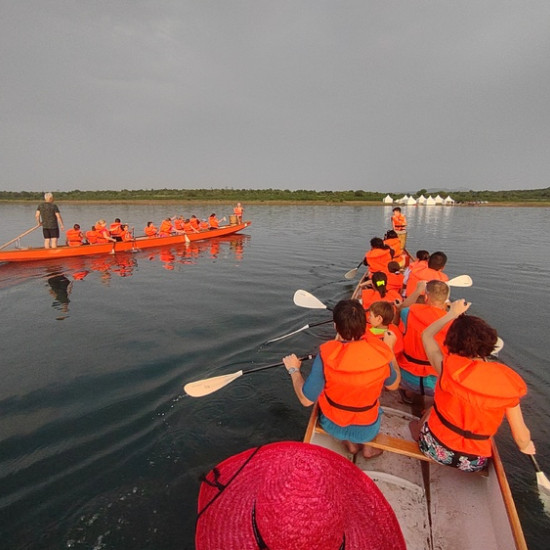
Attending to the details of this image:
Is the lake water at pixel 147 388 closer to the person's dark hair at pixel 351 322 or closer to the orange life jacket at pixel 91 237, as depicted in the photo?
the person's dark hair at pixel 351 322

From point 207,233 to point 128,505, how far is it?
17.7m

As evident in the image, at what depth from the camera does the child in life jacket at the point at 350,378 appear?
270 centimetres

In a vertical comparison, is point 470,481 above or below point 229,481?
below

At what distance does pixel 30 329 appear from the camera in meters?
7.19

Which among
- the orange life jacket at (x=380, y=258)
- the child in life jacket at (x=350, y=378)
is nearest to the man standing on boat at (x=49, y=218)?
the orange life jacket at (x=380, y=258)

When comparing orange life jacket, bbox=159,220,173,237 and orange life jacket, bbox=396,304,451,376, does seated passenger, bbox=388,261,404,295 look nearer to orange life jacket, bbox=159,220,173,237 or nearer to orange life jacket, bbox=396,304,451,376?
orange life jacket, bbox=396,304,451,376

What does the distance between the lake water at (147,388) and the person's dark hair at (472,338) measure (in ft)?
6.73

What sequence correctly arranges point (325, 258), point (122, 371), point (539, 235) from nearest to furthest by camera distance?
point (122, 371) → point (325, 258) → point (539, 235)

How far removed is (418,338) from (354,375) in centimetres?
168

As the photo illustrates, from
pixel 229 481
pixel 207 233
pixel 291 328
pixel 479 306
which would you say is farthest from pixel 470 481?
pixel 207 233

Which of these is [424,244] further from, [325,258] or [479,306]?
[479,306]

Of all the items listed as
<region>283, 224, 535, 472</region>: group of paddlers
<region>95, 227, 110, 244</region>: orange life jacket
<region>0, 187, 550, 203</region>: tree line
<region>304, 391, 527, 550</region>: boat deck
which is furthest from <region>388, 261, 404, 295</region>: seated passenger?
<region>0, 187, 550, 203</region>: tree line

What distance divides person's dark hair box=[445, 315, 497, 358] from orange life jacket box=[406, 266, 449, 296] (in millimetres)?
4125

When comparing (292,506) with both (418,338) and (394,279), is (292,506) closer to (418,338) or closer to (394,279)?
(418,338)
